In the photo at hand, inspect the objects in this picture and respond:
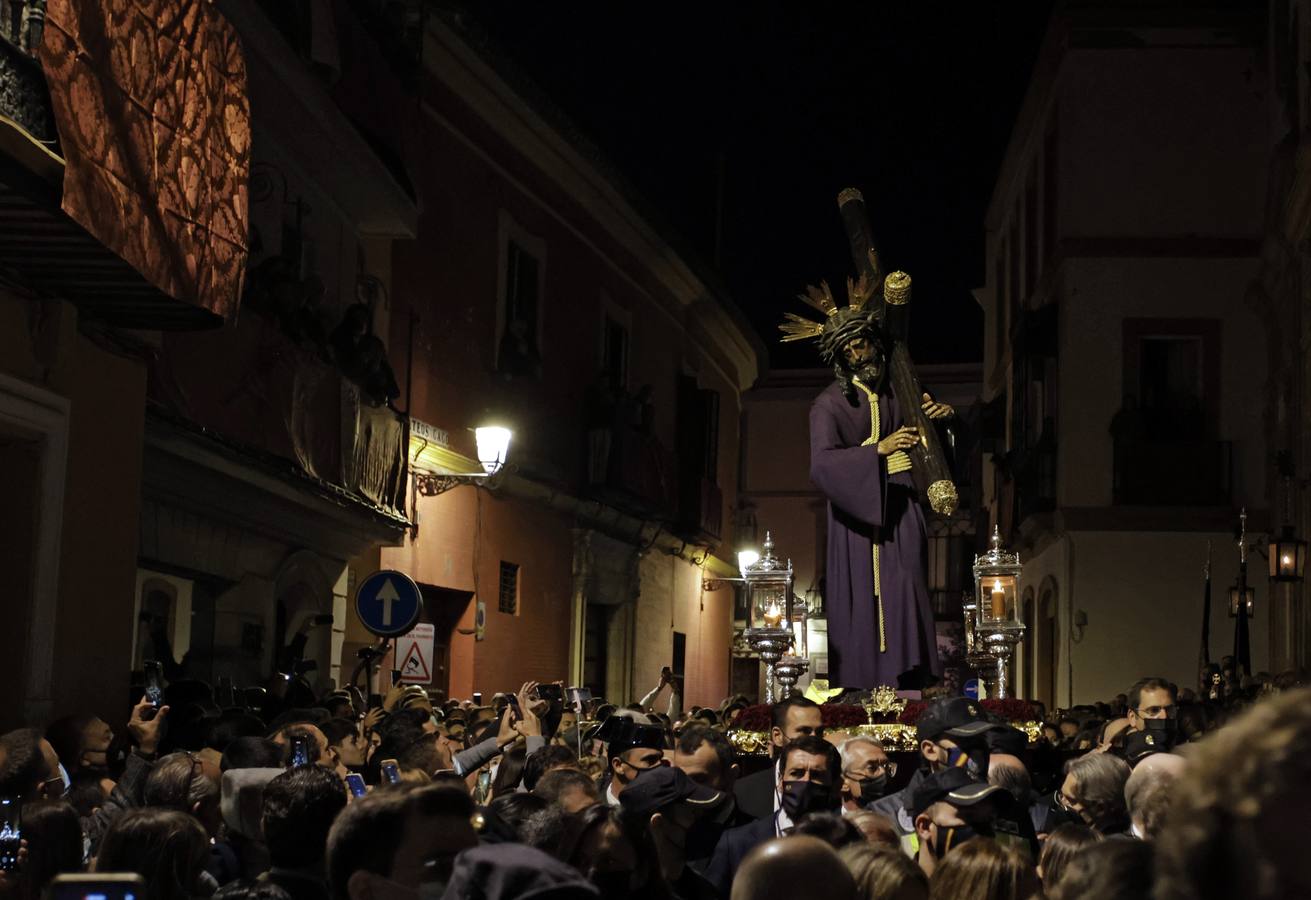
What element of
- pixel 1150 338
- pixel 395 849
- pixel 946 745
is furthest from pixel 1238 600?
pixel 395 849

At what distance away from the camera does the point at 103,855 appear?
5.28 metres

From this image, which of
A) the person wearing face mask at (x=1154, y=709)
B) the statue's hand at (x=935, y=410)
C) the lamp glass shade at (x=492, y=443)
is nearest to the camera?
the person wearing face mask at (x=1154, y=709)

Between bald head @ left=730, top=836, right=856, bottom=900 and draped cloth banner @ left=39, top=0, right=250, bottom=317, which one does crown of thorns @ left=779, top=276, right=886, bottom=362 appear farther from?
bald head @ left=730, top=836, right=856, bottom=900

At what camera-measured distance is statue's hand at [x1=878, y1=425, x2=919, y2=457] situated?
1111 cm

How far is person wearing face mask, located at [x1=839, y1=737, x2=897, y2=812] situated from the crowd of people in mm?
11

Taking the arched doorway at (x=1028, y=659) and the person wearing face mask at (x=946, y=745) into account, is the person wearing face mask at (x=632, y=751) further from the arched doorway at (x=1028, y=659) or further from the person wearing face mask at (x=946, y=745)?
the arched doorway at (x=1028, y=659)

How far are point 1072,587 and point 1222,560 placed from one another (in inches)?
86.2

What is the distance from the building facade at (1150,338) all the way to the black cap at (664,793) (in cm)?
2297

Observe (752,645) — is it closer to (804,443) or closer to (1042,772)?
(1042,772)

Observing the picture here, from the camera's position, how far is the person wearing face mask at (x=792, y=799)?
6.77 meters

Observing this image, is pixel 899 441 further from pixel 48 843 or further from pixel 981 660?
pixel 48 843

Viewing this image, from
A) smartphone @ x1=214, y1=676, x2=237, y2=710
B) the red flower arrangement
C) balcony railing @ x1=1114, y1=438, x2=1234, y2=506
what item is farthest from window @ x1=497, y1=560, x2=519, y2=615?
the red flower arrangement

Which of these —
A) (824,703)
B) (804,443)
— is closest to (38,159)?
(824,703)

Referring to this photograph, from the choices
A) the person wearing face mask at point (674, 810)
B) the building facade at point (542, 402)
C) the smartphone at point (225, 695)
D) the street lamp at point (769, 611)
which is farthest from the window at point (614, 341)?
the person wearing face mask at point (674, 810)
